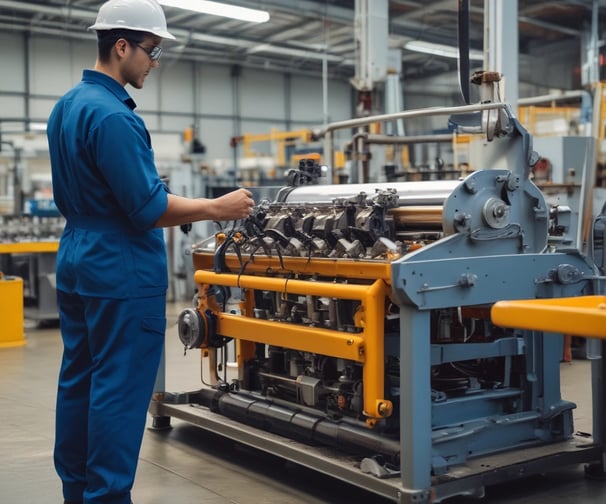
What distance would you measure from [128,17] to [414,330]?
1.43 m

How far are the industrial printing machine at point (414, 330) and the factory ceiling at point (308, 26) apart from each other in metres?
9.51

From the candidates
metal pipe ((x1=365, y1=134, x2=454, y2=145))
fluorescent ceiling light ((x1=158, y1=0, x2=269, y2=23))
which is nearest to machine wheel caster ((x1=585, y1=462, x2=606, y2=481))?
metal pipe ((x1=365, y1=134, x2=454, y2=145))

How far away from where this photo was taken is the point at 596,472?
356 centimetres

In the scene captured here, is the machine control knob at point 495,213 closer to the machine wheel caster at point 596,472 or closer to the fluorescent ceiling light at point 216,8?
the machine wheel caster at point 596,472

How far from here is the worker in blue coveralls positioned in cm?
243

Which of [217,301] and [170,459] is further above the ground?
[217,301]

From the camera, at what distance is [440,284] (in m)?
2.97

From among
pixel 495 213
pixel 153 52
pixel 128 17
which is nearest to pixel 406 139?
pixel 495 213

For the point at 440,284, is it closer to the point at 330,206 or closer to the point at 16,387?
the point at 330,206

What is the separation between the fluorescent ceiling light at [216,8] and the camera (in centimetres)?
1035

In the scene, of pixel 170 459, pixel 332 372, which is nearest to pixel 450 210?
pixel 332 372

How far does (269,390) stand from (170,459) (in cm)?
58

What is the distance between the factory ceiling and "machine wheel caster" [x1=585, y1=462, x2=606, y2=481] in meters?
10.2

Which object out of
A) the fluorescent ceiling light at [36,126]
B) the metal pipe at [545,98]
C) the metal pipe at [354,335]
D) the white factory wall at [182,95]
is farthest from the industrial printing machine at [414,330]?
the fluorescent ceiling light at [36,126]
